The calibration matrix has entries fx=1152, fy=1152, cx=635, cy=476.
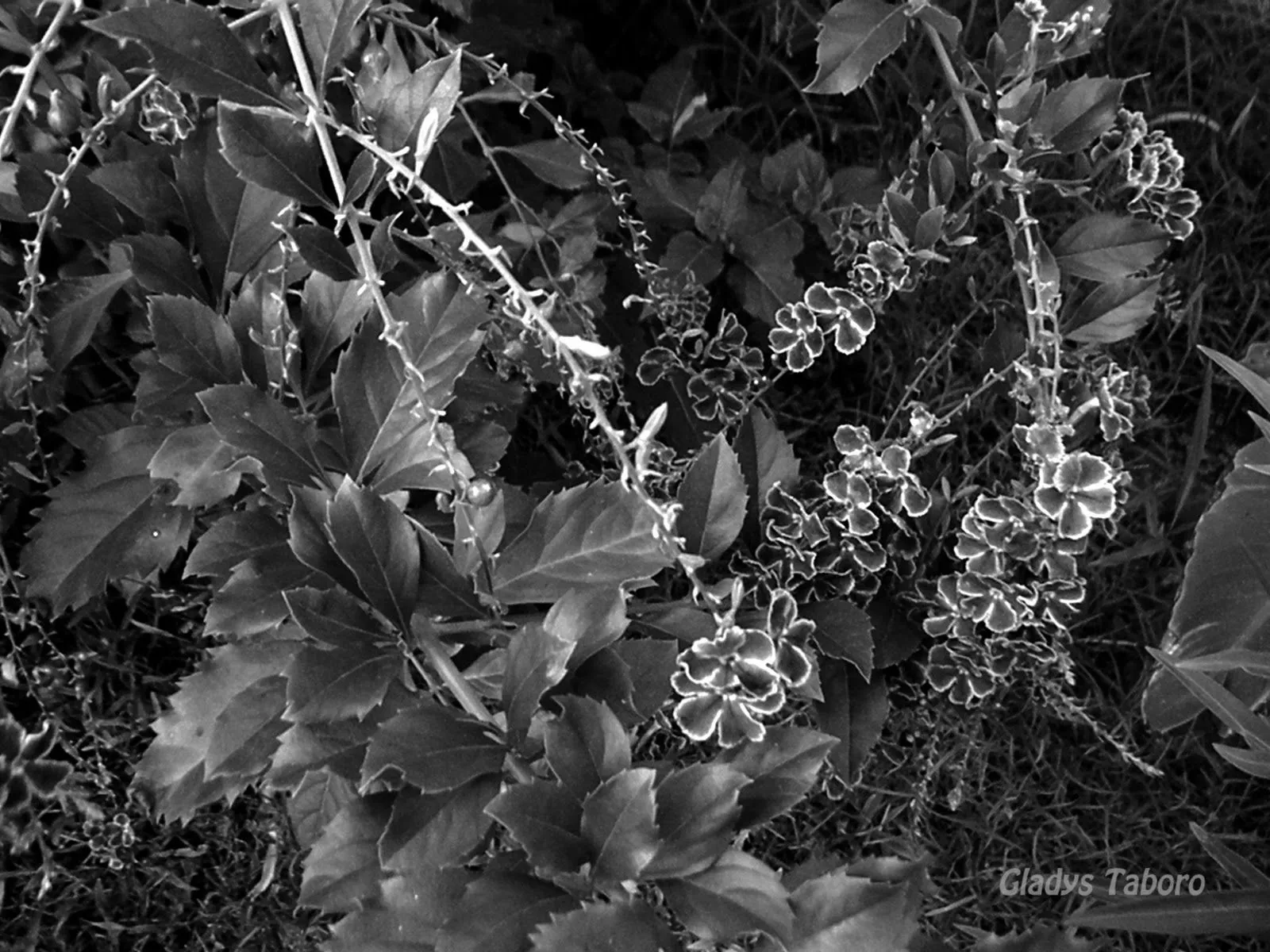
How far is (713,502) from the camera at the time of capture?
941 millimetres

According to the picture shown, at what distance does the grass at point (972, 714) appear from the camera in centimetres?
128

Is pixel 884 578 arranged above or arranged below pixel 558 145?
below

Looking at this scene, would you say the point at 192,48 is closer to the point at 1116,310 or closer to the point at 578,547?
the point at 578,547

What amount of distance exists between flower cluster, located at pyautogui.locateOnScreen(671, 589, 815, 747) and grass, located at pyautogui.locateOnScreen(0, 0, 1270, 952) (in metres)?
0.57

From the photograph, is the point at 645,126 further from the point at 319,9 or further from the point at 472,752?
the point at 472,752

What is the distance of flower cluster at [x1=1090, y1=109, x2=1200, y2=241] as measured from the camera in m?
1.13

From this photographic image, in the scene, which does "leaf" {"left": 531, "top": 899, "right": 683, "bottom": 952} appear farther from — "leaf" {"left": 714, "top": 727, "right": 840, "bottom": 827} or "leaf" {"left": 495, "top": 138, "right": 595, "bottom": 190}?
"leaf" {"left": 495, "top": 138, "right": 595, "bottom": 190}

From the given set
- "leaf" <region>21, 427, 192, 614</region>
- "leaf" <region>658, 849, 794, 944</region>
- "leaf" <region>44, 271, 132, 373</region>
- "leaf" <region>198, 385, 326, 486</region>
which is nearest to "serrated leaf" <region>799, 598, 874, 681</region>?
"leaf" <region>658, 849, 794, 944</region>

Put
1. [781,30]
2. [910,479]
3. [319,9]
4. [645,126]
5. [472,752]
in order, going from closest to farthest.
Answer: [472,752] → [319,9] → [910,479] → [645,126] → [781,30]

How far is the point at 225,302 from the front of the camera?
1.09m

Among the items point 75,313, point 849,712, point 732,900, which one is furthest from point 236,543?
point 849,712

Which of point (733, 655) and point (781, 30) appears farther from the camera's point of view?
point (781, 30)

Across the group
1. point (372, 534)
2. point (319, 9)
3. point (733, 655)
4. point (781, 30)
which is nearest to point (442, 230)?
point (319, 9)

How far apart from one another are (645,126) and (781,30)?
1.21 ft
